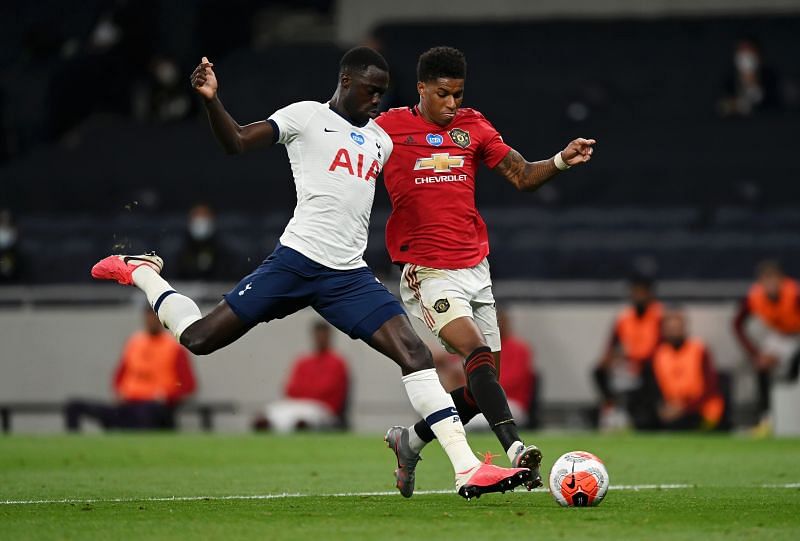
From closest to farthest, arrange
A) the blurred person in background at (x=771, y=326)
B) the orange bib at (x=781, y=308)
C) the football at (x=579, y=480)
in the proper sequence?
1. the football at (x=579, y=480)
2. the blurred person in background at (x=771, y=326)
3. the orange bib at (x=781, y=308)

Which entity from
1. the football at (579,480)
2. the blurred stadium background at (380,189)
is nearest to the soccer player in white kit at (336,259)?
the football at (579,480)

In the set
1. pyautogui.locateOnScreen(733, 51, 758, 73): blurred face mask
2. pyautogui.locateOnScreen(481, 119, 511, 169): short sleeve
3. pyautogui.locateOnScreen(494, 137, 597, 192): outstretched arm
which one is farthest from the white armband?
pyautogui.locateOnScreen(733, 51, 758, 73): blurred face mask

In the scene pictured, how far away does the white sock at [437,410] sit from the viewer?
24.4 feet

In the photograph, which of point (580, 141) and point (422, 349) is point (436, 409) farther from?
point (580, 141)

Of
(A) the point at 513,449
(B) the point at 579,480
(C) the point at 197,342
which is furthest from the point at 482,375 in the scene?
(C) the point at 197,342

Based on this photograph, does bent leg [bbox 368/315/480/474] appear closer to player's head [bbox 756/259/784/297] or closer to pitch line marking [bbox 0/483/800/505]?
pitch line marking [bbox 0/483/800/505]

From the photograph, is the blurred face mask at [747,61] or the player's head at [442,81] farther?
the blurred face mask at [747,61]

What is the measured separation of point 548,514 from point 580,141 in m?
2.12

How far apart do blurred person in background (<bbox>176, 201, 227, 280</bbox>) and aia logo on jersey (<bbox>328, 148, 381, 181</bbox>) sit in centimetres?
1106

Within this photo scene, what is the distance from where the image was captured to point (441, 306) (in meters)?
8.06

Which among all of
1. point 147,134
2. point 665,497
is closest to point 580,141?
point 665,497

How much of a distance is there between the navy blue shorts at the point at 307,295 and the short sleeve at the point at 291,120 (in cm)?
57

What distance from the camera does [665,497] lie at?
26.2 feet

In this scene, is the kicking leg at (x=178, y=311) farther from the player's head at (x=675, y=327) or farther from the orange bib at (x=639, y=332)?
the orange bib at (x=639, y=332)
